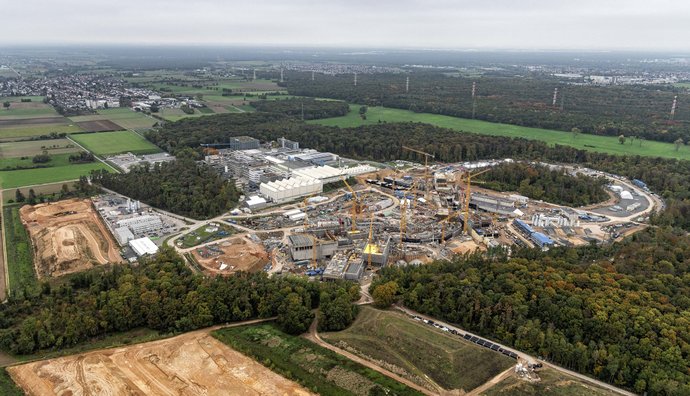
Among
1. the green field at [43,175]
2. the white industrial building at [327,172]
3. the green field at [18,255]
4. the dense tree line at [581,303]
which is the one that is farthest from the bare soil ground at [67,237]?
the dense tree line at [581,303]

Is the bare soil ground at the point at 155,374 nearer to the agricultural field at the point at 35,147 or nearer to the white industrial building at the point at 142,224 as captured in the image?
the white industrial building at the point at 142,224

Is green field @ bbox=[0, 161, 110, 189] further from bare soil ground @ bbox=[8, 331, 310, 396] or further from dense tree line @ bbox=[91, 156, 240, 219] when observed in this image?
bare soil ground @ bbox=[8, 331, 310, 396]

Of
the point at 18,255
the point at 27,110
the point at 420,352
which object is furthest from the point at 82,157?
the point at 420,352

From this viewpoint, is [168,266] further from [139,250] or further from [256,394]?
[256,394]

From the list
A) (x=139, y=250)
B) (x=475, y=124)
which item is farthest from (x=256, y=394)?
(x=475, y=124)

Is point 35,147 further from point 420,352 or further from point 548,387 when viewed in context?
point 548,387

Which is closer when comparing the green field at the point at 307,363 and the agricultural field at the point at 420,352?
the green field at the point at 307,363
